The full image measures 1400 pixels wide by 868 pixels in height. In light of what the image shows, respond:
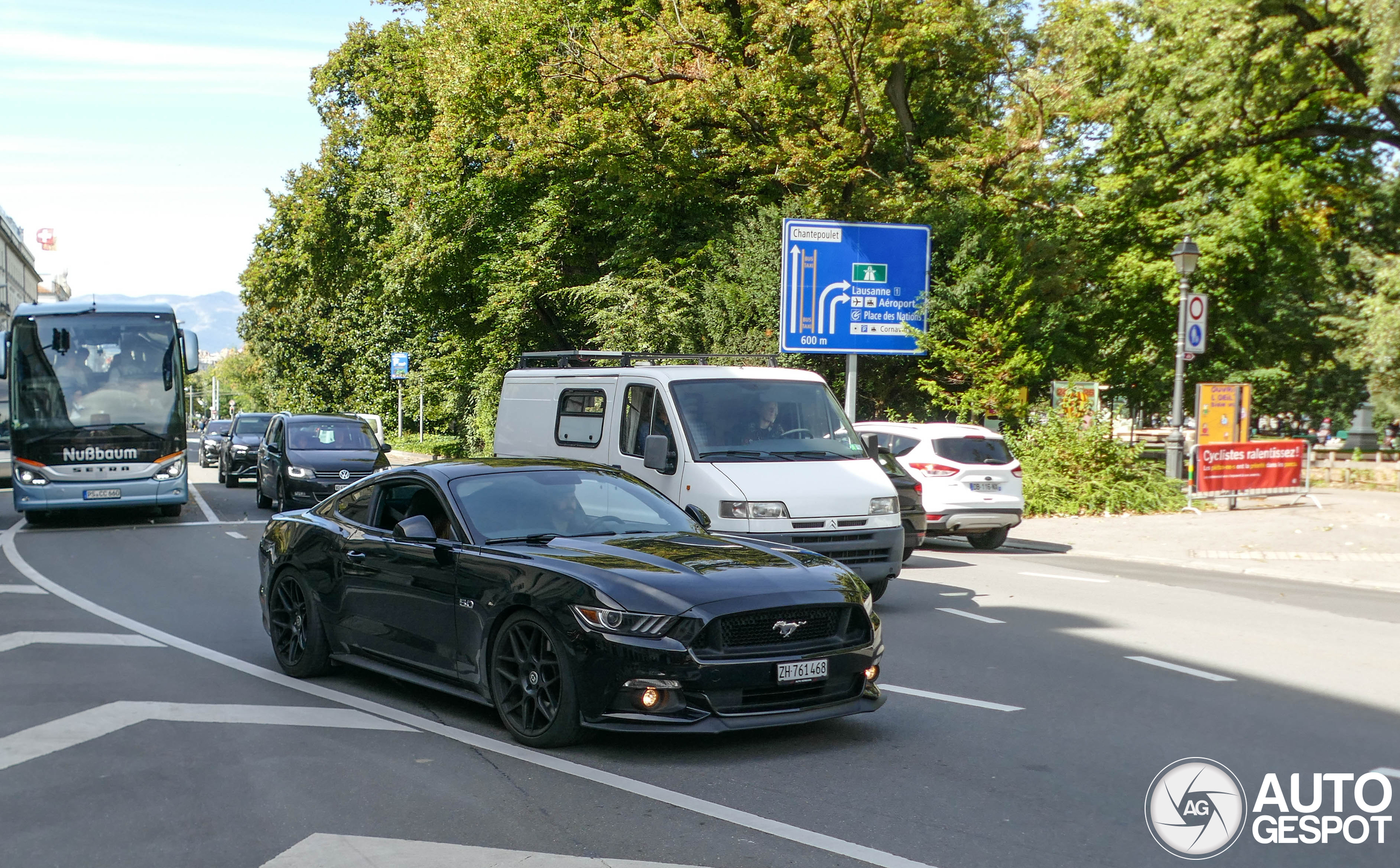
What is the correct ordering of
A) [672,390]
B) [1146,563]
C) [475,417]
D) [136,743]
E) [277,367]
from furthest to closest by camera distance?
1. [277,367]
2. [475,417]
3. [1146,563]
4. [672,390]
5. [136,743]

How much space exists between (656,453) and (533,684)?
4950 millimetres

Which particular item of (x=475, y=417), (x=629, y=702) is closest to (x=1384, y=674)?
(x=629, y=702)

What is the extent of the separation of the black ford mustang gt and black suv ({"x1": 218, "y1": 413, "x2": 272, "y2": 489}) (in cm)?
2264

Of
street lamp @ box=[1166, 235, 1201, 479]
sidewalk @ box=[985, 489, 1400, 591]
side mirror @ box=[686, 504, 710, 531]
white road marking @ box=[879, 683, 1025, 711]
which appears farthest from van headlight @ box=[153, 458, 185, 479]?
street lamp @ box=[1166, 235, 1201, 479]

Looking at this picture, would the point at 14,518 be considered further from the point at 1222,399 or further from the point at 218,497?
the point at 1222,399

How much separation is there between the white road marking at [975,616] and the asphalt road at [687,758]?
29 centimetres

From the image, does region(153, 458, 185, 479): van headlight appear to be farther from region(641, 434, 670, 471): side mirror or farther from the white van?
region(641, 434, 670, 471): side mirror

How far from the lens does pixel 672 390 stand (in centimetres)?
1157

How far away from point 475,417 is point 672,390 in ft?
92.9

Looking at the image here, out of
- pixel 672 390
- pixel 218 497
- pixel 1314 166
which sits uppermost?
pixel 1314 166

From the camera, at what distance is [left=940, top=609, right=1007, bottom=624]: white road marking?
10.8 metres

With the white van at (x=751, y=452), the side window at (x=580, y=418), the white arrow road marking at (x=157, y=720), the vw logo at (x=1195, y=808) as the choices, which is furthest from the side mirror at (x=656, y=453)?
the vw logo at (x=1195, y=808)

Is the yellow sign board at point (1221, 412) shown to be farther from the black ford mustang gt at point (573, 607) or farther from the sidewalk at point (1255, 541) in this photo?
the black ford mustang gt at point (573, 607)

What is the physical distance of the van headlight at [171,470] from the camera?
20000mm
